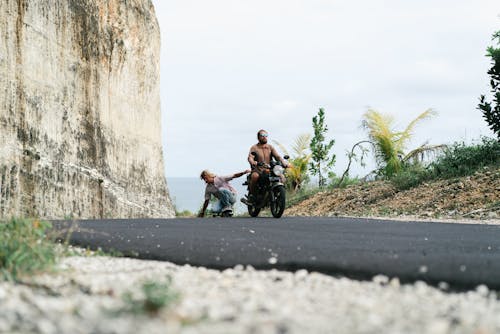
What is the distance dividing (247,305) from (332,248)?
2.65 meters

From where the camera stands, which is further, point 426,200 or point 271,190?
point 426,200

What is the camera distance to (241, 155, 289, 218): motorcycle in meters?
11.6

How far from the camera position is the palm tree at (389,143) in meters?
19.6

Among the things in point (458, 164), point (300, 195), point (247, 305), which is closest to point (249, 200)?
point (458, 164)

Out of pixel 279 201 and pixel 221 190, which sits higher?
pixel 221 190

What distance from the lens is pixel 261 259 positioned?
522cm

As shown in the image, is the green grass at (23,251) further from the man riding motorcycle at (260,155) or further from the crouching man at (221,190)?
the crouching man at (221,190)

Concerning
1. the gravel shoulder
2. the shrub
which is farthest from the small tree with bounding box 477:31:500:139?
the gravel shoulder

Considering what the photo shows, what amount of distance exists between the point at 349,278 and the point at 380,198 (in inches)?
501

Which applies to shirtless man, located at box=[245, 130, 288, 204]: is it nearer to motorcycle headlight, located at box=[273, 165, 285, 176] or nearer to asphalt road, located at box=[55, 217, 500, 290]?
motorcycle headlight, located at box=[273, 165, 285, 176]

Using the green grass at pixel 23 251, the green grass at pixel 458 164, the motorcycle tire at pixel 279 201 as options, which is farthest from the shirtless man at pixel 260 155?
the green grass at pixel 23 251

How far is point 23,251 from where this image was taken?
15.6ft

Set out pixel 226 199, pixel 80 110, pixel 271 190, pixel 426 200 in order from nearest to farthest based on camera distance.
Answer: pixel 271 190
pixel 80 110
pixel 226 199
pixel 426 200

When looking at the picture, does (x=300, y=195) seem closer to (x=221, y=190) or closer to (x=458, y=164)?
(x=458, y=164)
